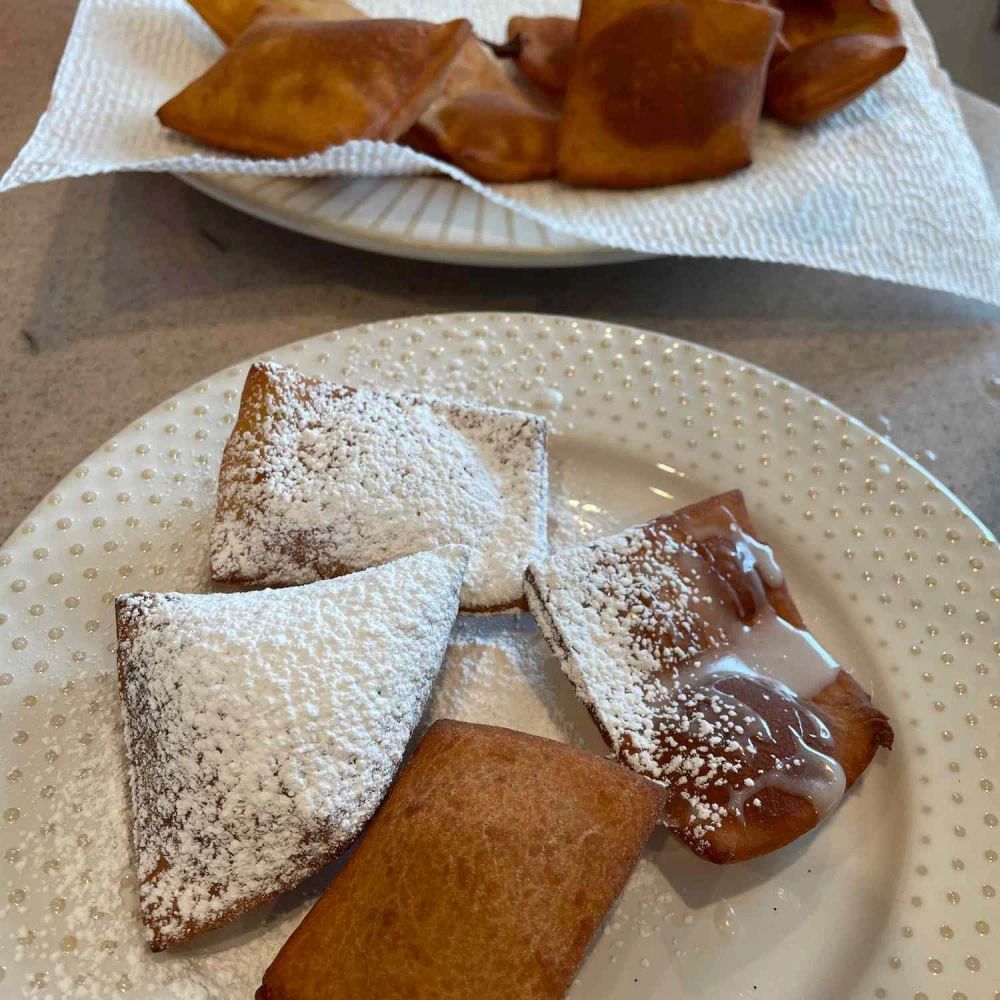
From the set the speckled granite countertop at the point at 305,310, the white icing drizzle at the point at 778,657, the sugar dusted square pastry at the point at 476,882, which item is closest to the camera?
the sugar dusted square pastry at the point at 476,882

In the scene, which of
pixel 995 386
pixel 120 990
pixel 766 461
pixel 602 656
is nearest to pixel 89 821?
pixel 120 990

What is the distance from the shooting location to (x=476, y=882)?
59 centimetres

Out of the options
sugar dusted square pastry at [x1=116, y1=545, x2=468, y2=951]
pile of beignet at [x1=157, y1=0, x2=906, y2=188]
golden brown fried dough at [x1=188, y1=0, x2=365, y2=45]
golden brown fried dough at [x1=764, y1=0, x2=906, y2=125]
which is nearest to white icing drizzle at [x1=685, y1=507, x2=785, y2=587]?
sugar dusted square pastry at [x1=116, y1=545, x2=468, y2=951]

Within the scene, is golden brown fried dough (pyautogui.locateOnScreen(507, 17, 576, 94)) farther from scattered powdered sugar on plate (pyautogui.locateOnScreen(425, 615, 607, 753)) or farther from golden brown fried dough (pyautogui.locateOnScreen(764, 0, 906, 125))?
scattered powdered sugar on plate (pyautogui.locateOnScreen(425, 615, 607, 753))

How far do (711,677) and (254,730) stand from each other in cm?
36

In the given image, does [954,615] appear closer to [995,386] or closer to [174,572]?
[995,386]

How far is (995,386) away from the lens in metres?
1.09

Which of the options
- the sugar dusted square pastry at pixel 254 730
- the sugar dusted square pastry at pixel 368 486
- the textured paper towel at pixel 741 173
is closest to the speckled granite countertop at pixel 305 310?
the textured paper towel at pixel 741 173

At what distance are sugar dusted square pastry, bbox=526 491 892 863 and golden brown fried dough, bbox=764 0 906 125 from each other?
66cm

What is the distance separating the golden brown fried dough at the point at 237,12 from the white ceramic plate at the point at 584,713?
56cm

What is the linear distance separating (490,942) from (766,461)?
1.73 ft

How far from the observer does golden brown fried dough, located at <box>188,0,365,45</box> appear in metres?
1.22

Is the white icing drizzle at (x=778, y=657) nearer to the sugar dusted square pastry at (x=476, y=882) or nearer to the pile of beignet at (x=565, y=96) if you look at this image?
the sugar dusted square pastry at (x=476, y=882)

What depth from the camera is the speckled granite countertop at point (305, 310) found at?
104 centimetres
